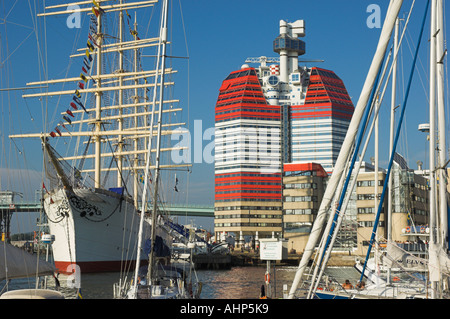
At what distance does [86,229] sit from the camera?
237 ft

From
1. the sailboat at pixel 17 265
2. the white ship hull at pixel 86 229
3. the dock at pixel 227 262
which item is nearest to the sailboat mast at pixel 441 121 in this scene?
the sailboat at pixel 17 265

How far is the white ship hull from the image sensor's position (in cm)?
7138

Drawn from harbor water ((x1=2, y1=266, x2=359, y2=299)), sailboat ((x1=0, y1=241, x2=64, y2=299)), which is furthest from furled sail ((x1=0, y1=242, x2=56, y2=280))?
harbor water ((x1=2, y1=266, x2=359, y2=299))

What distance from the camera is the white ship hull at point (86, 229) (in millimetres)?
71375

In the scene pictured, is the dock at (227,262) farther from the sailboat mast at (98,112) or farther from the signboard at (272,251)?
the signboard at (272,251)

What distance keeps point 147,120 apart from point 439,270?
318 feet

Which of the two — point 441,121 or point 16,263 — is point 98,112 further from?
point 16,263

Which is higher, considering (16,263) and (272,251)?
(16,263)

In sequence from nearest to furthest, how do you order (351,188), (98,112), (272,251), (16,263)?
1. (16,263)
2. (351,188)
3. (272,251)
4. (98,112)

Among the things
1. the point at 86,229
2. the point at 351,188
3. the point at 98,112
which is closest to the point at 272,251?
the point at 351,188

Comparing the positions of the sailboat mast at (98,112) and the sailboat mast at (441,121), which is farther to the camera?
the sailboat mast at (98,112)

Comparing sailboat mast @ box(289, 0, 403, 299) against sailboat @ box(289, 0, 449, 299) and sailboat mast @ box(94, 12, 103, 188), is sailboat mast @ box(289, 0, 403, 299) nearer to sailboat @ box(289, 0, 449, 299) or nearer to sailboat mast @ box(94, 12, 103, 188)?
sailboat @ box(289, 0, 449, 299)

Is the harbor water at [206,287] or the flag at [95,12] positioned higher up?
the flag at [95,12]

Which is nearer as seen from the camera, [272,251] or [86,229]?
[272,251]
